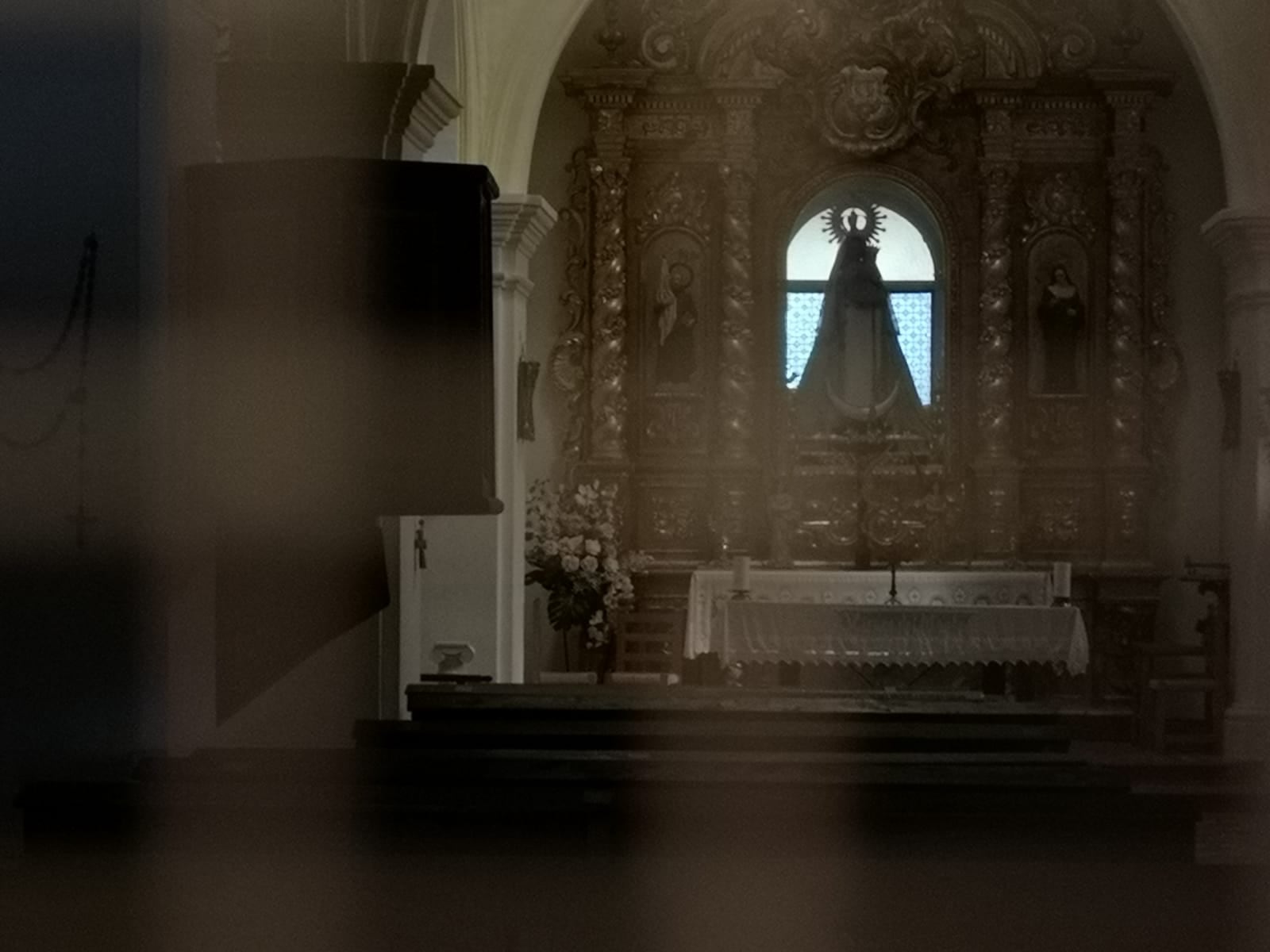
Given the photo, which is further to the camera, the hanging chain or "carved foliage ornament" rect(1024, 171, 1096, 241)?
"carved foliage ornament" rect(1024, 171, 1096, 241)

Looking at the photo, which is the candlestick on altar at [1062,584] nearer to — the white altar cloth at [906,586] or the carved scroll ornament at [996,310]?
the white altar cloth at [906,586]

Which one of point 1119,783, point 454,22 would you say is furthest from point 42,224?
point 454,22

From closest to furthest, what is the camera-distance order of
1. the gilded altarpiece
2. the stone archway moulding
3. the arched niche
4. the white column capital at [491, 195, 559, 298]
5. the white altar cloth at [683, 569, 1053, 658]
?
the white column capital at [491, 195, 559, 298] → the stone archway moulding → the white altar cloth at [683, 569, 1053, 658] → the gilded altarpiece → the arched niche

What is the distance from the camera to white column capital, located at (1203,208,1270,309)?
1186 cm

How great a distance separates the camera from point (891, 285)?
14.1 m

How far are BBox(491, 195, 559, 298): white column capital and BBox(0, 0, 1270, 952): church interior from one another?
47 millimetres

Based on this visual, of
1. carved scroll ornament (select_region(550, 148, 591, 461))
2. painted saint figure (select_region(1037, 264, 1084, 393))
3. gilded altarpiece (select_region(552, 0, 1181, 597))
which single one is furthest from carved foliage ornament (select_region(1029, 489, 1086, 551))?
carved scroll ornament (select_region(550, 148, 591, 461))

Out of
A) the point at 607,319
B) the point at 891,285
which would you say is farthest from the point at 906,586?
the point at 607,319

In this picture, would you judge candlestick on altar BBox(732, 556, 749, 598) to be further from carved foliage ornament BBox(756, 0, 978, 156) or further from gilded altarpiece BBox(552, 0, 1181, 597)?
carved foliage ornament BBox(756, 0, 978, 156)

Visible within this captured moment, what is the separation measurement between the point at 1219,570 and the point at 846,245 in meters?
3.71

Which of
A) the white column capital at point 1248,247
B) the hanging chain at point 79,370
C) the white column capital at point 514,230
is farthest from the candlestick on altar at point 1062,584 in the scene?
the hanging chain at point 79,370

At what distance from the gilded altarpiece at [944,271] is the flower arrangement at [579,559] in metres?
0.45

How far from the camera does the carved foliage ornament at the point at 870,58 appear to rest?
532 inches

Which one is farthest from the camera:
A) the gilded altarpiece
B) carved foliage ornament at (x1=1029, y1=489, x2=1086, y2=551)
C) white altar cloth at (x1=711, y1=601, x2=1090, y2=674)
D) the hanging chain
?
carved foliage ornament at (x1=1029, y1=489, x2=1086, y2=551)
